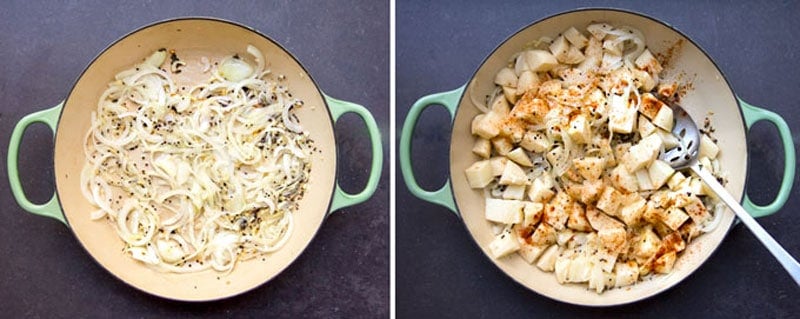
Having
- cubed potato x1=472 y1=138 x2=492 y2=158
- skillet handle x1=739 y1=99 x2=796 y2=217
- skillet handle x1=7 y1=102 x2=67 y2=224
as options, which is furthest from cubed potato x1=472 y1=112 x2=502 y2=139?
skillet handle x1=7 y1=102 x2=67 y2=224

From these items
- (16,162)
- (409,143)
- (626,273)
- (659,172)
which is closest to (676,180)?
(659,172)

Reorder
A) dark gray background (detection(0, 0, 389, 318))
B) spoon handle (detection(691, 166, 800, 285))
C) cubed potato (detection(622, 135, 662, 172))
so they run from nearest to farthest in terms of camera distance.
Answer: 1. spoon handle (detection(691, 166, 800, 285))
2. cubed potato (detection(622, 135, 662, 172))
3. dark gray background (detection(0, 0, 389, 318))

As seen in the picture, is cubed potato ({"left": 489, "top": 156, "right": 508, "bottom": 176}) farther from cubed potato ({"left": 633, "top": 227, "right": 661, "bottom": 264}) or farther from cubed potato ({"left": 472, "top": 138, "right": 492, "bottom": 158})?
cubed potato ({"left": 633, "top": 227, "right": 661, "bottom": 264})

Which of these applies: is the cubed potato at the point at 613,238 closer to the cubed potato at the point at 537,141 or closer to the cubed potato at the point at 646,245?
the cubed potato at the point at 646,245

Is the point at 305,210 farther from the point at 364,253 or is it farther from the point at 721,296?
the point at 721,296

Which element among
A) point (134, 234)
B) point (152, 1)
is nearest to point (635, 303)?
point (134, 234)

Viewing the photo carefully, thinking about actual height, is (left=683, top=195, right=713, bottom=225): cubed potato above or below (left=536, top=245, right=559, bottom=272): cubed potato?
above
